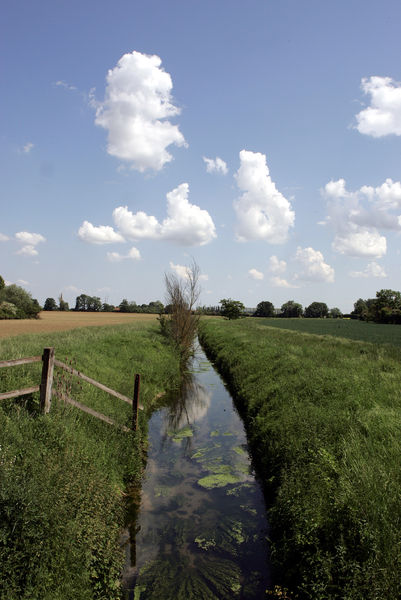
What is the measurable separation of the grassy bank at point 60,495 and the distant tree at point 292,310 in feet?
405

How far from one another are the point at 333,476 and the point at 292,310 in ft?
414

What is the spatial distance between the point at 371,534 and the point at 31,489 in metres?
4.67

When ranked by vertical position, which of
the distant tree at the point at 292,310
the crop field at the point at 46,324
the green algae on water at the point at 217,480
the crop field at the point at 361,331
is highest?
the distant tree at the point at 292,310

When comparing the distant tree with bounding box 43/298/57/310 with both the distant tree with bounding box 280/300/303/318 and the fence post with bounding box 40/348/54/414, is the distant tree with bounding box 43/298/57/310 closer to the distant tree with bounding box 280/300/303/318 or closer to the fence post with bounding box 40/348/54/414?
the distant tree with bounding box 280/300/303/318

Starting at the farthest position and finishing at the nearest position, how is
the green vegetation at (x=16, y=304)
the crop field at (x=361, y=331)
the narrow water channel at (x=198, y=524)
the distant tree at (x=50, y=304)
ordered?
the distant tree at (x=50, y=304), the green vegetation at (x=16, y=304), the crop field at (x=361, y=331), the narrow water channel at (x=198, y=524)

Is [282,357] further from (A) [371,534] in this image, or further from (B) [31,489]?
A: (B) [31,489]

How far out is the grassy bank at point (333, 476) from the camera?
422 cm

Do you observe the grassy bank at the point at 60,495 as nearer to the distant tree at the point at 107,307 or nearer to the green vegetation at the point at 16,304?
the green vegetation at the point at 16,304

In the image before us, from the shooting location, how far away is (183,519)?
22.5ft

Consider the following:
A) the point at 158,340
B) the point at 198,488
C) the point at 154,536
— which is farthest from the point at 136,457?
the point at 158,340

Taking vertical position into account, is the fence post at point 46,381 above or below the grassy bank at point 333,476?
above

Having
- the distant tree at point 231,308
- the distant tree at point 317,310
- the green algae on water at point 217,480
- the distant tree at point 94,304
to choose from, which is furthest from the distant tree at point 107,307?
the green algae on water at point 217,480

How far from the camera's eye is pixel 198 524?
6.70 meters

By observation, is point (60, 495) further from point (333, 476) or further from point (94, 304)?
point (94, 304)
